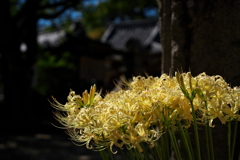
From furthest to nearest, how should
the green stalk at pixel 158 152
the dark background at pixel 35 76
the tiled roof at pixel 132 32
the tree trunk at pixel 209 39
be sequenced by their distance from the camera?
the tiled roof at pixel 132 32 → the dark background at pixel 35 76 → the tree trunk at pixel 209 39 → the green stalk at pixel 158 152

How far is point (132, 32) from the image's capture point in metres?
17.8

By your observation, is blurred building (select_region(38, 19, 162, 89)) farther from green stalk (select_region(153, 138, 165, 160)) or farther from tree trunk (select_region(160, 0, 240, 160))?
green stalk (select_region(153, 138, 165, 160))

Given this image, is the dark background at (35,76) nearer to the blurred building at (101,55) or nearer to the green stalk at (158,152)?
the blurred building at (101,55)

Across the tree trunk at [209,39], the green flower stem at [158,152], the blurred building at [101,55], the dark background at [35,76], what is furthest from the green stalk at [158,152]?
the blurred building at [101,55]

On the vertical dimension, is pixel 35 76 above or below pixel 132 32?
below

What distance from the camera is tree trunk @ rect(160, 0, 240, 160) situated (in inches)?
65.0

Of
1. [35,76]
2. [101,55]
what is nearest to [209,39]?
[35,76]

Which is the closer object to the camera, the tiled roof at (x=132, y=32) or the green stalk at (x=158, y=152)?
Answer: the green stalk at (x=158, y=152)

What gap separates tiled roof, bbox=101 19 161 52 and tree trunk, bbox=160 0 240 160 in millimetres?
14160

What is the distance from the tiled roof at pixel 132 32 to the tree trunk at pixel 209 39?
14.2m

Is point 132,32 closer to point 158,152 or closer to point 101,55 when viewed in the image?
point 101,55

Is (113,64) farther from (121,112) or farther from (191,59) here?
(121,112)

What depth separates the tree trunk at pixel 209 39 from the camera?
1651 millimetres

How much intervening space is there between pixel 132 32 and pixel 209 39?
16320mm
